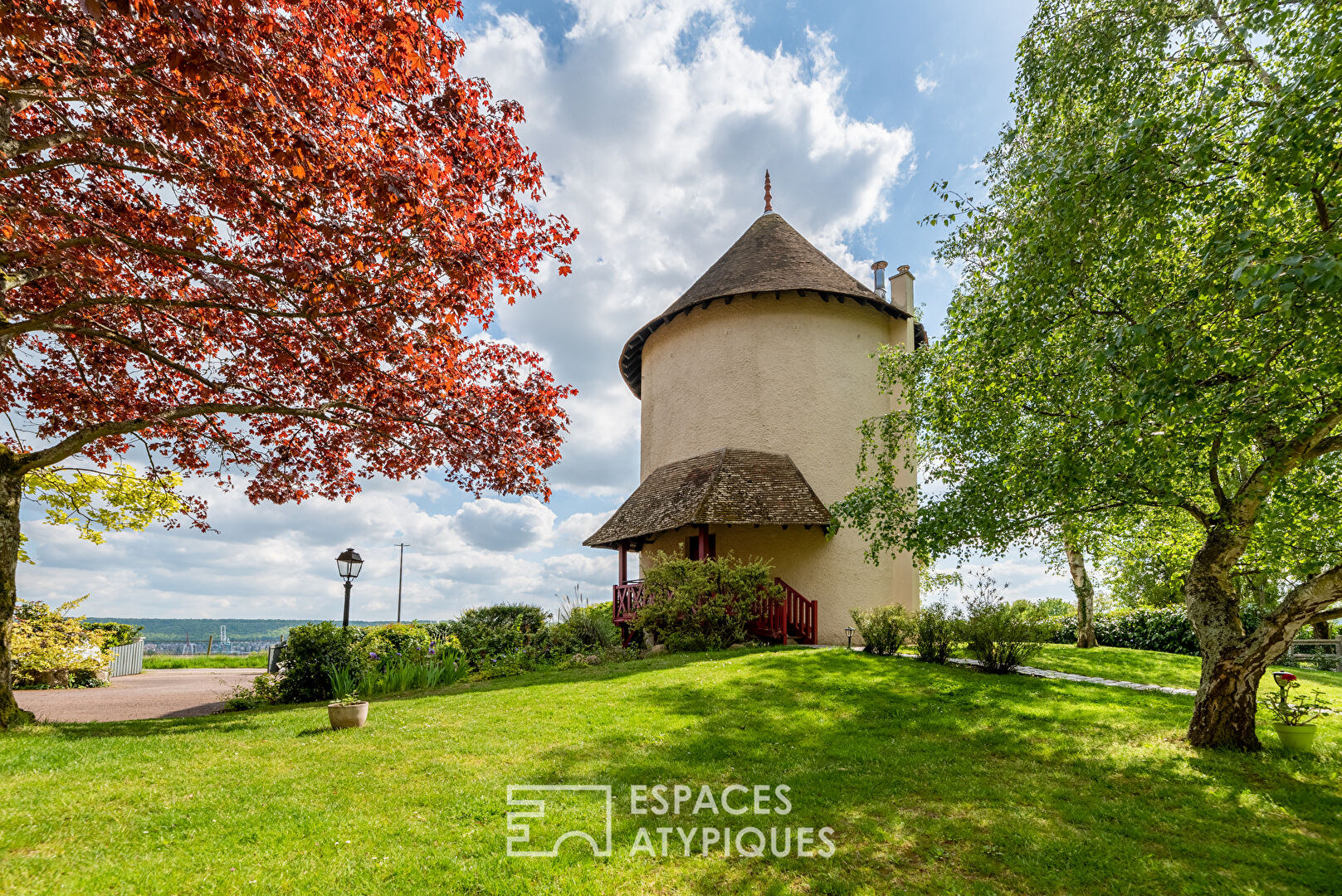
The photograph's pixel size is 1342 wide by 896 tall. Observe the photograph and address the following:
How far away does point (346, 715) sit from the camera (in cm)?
818

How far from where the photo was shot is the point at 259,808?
5203mm

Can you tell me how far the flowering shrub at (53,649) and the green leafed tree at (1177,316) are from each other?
20.0 meters

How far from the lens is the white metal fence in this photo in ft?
67.2

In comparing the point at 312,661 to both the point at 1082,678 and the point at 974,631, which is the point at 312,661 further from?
the point at 1082,678

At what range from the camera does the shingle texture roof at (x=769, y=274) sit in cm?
1862

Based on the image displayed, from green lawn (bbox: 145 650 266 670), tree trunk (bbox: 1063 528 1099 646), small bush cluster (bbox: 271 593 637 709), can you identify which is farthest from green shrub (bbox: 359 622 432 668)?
tree trunk (bbox: 1063 528 1099 646)

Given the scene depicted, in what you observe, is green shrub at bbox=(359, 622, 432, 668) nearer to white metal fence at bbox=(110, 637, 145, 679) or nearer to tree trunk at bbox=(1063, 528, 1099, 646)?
white metal fence at bbox=(110, 637, 145, 679)

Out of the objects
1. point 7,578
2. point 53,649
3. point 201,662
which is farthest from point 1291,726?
point 201,662

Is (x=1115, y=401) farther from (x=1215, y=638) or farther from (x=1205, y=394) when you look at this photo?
(x=1215, y=638)

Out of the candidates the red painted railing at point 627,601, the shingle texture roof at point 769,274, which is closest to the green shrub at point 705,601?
the red painted railing at point 627,601

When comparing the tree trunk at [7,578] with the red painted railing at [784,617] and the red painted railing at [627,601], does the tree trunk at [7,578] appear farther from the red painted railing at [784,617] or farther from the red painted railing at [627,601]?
the red painted railing at [627,601]

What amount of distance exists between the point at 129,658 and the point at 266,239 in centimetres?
2097

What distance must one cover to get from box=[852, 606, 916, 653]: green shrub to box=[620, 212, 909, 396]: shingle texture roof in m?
9.22

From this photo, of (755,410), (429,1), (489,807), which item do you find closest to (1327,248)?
(489,807)
